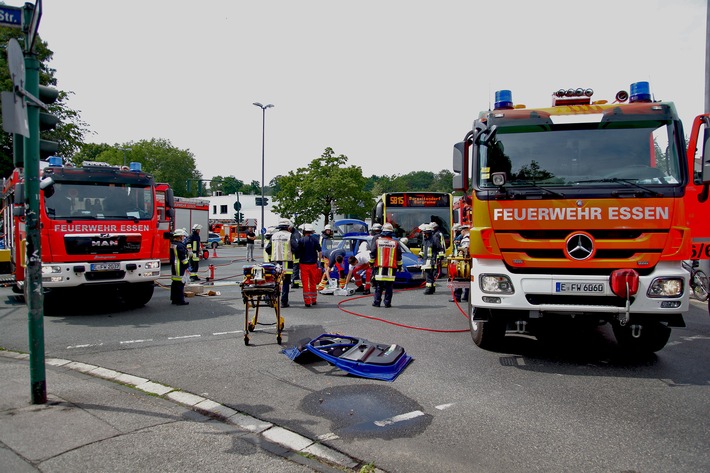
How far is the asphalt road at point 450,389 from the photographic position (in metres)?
3.96

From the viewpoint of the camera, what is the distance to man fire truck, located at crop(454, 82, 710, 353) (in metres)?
5.83

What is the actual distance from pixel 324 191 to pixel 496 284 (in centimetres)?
4109

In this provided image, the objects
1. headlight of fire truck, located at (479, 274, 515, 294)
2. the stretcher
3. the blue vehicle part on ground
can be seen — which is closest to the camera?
the blue vehicle part on ground

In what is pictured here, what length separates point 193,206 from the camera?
108 ft

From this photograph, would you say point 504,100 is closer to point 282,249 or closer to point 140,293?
point 282,249

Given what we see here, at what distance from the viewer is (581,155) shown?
6.25 meters

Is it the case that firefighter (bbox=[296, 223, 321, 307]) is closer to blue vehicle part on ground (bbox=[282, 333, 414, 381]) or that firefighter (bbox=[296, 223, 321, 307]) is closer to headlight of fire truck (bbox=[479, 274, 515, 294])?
blue vehicle part on ground (bbox=[282, 333, 414, 381])

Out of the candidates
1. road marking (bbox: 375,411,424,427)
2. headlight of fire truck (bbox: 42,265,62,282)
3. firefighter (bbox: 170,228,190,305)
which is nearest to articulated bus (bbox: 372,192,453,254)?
firefighter (bbox: 170,228,190,305)

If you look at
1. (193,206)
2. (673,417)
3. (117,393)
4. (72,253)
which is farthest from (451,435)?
(193,206)

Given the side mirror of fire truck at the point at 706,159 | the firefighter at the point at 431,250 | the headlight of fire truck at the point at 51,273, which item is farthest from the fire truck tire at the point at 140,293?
the side mirror of fire truck at the point at 706,159

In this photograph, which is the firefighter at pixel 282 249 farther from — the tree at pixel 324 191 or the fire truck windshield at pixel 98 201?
the tree at pixel 324 191

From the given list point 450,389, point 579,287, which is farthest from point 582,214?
point 450,389

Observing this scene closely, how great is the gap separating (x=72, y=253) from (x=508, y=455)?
896 centimetres

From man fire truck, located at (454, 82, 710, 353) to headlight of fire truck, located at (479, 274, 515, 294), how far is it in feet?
0.04
